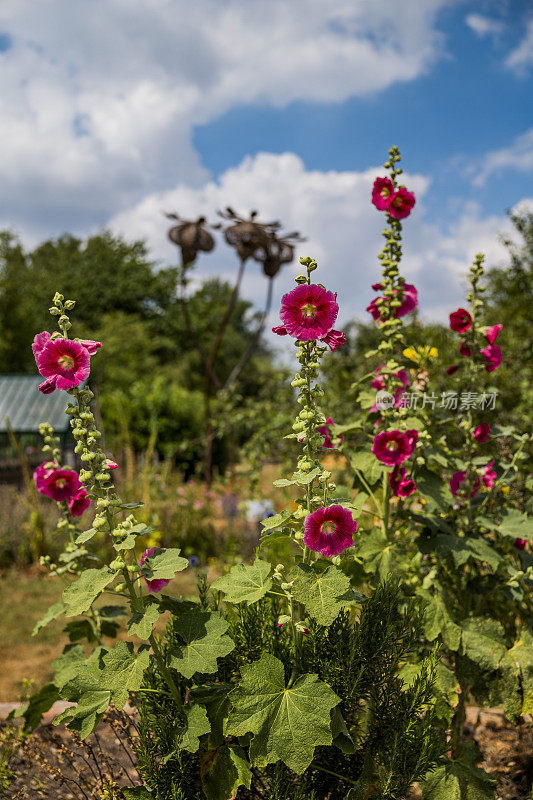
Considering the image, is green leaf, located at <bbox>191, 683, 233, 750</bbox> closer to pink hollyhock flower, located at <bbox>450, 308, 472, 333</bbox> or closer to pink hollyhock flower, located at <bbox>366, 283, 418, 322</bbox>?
pink hollyhock flower, located at <bbox>366, 283, 418, 322</bbox>

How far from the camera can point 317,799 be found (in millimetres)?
1807

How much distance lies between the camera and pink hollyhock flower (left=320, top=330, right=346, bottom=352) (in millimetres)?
1545

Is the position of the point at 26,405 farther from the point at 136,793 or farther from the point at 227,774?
the point at 227,774

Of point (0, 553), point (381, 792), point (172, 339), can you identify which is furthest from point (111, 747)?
point (172, 339)

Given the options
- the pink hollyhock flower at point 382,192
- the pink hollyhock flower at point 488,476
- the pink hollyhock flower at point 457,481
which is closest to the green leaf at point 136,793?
the pink hollyhock flower at point 457,481

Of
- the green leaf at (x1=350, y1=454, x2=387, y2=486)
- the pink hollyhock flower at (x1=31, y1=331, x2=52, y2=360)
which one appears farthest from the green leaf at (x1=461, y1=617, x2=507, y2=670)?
the pink hollyhock flower at (x1=31, y1=331, x2=52, y2=360)

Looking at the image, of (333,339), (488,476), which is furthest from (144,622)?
(488,476)

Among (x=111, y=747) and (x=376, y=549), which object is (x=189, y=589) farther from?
(x=376, y=549)

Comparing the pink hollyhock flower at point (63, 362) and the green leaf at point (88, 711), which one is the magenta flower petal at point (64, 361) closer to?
the pink hollyhock flower at point (63, 362)

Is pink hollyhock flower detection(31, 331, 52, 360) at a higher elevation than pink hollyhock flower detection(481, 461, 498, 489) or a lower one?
higher

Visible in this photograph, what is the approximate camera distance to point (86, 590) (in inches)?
60.1

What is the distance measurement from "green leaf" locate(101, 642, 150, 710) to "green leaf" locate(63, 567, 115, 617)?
142mm

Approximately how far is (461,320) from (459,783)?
165 centimetres

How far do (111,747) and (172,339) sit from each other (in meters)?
22.2
